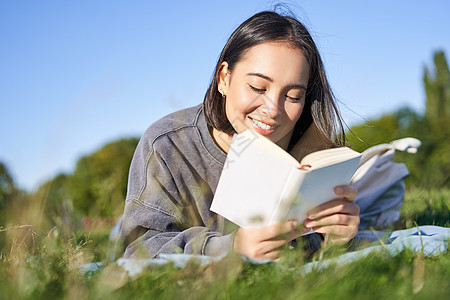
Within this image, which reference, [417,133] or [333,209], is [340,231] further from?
[417,133]

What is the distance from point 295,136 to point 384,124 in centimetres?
973

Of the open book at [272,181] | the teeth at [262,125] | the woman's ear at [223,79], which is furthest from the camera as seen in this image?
the woman's ear at [223,79]

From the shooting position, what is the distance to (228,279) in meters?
1.50

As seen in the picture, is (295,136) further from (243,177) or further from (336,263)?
(336,263)

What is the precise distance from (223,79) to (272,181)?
1.24 metres

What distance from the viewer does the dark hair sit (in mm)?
2795

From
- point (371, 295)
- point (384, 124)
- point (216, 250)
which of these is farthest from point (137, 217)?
point (384, 124)

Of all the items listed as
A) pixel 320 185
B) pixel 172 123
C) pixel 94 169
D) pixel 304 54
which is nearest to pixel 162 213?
pixel 172 123

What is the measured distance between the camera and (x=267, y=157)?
1917 mm

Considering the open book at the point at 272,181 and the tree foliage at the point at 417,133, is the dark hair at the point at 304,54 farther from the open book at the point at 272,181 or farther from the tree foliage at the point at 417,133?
the tree foliage at the point at 417,133

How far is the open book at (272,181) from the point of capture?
74.2 inches

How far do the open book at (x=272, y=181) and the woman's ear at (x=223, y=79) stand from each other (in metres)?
0.94

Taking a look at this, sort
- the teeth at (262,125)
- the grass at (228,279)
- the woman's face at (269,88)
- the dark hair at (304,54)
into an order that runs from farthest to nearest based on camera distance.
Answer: the dark hair at (304,54) → the teeth at (262,125) → the woman's face at (269,88) → the grass at (228,279)

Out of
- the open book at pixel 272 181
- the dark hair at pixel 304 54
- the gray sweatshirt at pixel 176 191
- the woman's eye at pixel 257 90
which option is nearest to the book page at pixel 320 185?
the open book at pixel 272 181
